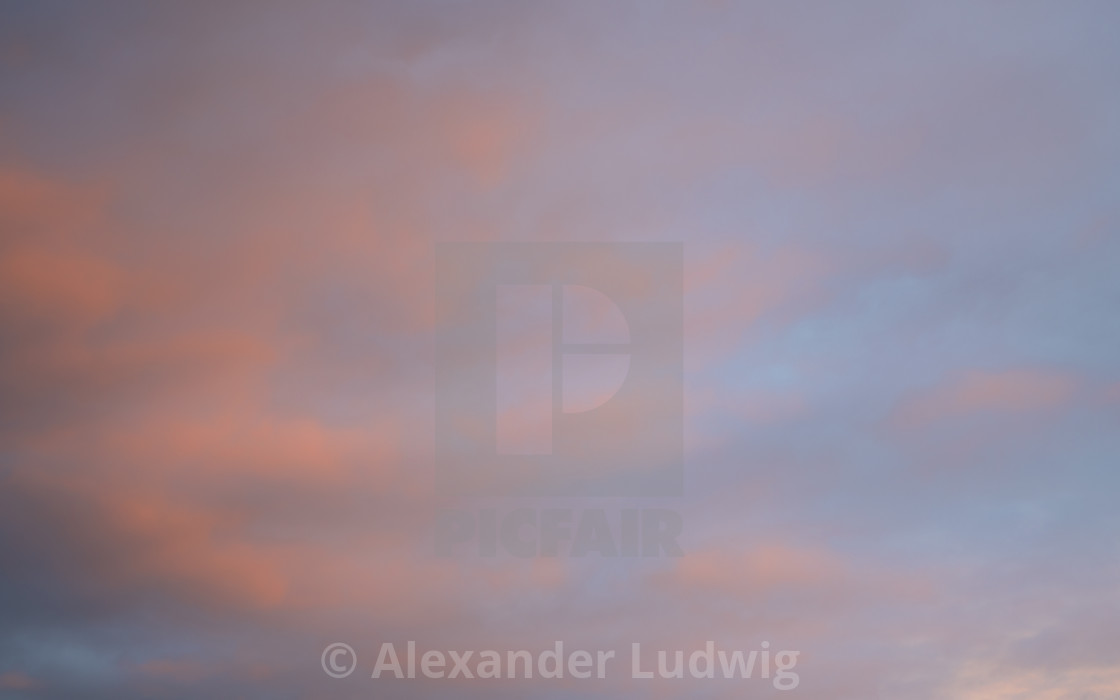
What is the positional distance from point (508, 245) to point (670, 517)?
51260 millimetres

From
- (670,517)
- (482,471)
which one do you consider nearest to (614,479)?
(482,471)

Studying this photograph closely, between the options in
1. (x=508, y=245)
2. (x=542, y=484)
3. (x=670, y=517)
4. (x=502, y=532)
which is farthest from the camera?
(x=670, y=517)

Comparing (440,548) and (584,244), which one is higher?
(584,244)

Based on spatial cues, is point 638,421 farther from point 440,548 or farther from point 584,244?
point 440,548

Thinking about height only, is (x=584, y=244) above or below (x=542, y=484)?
above

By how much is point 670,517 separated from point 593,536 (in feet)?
97.8

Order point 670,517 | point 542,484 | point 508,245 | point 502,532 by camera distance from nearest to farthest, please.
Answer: point 508,245 < point 542,484 < point 502,532 < point 670,517

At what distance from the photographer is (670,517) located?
368 feet

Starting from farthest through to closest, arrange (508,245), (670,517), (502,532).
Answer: (670,517)
(502,532)
(508,245)

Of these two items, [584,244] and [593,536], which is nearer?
[584,244]

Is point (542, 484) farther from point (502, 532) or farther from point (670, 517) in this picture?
point (670, 517)

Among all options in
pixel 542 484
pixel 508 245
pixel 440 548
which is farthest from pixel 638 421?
pixel 440 548

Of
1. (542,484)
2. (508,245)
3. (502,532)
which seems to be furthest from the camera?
(502,532)

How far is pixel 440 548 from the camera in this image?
313ft
